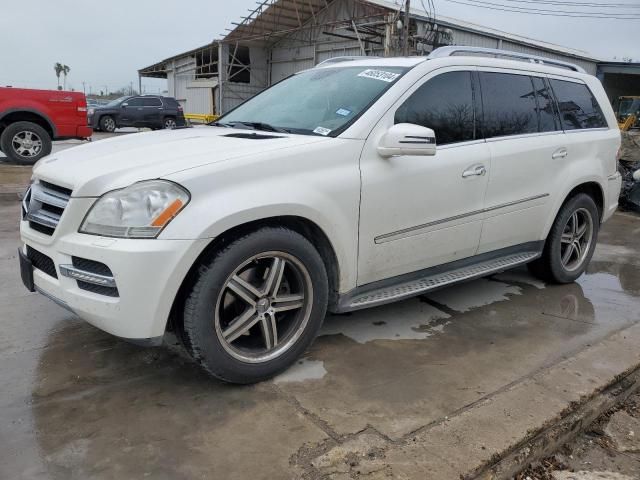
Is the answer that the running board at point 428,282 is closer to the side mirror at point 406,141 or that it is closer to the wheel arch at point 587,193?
the wheel arch at point 587,193

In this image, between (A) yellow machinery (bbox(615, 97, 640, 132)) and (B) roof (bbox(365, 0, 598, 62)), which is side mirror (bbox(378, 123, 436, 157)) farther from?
(A) yellow machinery (bbox(615, 97, 640, 132))

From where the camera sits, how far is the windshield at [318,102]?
3205 millimetres

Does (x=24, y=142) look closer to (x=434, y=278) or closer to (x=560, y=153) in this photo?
(x=434, y=278)

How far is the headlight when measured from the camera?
2396 mm

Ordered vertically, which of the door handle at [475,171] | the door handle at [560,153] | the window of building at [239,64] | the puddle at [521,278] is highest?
the window of building at [239,64]

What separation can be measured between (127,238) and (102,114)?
2169cm

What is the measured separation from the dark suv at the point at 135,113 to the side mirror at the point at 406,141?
21274 mm

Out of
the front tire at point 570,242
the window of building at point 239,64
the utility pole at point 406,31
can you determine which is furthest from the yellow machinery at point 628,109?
the front tire at point 570,242

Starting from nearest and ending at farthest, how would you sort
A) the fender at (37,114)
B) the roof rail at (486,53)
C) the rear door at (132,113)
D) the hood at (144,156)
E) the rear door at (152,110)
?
the hood at (144,156) → the roof rail at (486,53) → the fender at (37,114) → the rear door at (132,113) → the rear door at (152,110)

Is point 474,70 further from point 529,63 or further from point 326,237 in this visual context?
point 326,237

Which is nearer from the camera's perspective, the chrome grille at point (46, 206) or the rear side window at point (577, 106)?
the chrome grille at point (46, 206)

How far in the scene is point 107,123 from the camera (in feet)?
72.7

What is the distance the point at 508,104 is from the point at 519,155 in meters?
0.39

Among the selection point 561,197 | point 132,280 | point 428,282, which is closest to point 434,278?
point 428,282
